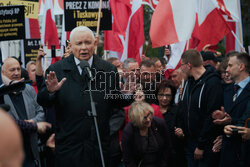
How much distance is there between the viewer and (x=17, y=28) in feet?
29.5

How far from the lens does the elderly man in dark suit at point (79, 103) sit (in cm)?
431

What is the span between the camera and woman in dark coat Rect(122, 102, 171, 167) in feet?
19.0

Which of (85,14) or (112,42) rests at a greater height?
(85,14)

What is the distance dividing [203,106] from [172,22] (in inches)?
89.7

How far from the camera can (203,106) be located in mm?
6148

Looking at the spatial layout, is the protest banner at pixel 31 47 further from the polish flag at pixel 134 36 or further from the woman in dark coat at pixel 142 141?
the woman in dark coat at pixel 142 141

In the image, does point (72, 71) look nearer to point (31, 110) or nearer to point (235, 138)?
point (31, 110)

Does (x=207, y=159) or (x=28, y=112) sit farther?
(x=207, y=159)

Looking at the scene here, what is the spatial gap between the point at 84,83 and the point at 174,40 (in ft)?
11.9

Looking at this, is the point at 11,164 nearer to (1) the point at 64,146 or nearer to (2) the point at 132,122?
(1) the point at 64,146

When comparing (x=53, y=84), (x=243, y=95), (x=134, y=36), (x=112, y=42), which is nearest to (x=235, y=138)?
(x=243, y=95)

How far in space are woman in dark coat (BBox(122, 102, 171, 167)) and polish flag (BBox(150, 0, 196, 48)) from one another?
7.53 feet

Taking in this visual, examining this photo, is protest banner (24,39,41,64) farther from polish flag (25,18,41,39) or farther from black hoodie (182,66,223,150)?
black hoodie (182,66,223,150)

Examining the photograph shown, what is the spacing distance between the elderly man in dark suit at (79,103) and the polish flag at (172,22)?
335 cm
